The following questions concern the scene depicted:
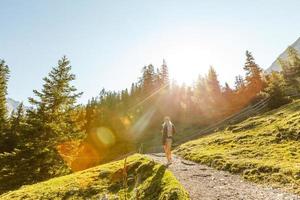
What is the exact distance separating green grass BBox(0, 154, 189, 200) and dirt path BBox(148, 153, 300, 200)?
105 centimetres

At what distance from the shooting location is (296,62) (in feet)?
267

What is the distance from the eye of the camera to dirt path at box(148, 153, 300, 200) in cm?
1166

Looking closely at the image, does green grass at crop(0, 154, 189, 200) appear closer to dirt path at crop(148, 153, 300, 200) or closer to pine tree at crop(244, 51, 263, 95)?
dirt path at crop(148, 153, 300, 200)

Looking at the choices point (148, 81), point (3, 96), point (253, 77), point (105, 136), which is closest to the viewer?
point (3, 96)

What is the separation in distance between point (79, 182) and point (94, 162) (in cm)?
5361

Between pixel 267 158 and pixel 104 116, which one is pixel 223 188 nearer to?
pixel 267 158

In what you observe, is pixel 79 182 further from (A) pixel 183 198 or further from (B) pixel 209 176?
(A) pixel 183 198

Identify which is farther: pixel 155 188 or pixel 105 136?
pixel 105 136

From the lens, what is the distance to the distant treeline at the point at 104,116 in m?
30.5

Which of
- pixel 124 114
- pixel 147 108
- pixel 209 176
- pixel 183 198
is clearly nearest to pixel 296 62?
pixel 147 108

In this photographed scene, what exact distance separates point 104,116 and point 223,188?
295 ft

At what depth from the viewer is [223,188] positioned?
13.3 m

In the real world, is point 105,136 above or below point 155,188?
above

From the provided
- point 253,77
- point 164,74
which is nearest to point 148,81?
point 164,74
